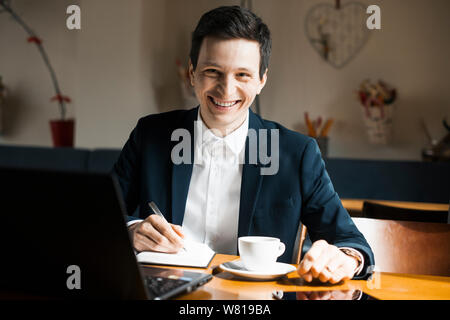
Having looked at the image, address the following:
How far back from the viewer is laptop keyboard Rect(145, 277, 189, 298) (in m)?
0.82

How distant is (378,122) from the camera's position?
368cm

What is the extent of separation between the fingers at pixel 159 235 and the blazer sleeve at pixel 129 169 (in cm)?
45

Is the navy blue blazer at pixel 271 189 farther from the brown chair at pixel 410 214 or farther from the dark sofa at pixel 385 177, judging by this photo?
the dark sofa at pixel 385 177

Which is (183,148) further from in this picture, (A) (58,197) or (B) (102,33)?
(B) (102,33)

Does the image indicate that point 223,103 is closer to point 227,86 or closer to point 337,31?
point 227,86

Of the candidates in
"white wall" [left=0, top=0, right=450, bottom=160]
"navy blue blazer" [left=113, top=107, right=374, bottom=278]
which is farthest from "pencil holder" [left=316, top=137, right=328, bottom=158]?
"navy blue blazer" [left=113, top=107, right=374, bottom=278]

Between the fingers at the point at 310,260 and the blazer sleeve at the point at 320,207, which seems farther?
the blazer sleeve at the point at 320,207

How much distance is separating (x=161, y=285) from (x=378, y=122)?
10.1 feet

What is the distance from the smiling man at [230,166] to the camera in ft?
4.64

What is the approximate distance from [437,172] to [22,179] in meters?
3.05

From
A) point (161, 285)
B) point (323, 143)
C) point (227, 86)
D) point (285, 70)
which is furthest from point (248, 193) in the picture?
point (285, 70)

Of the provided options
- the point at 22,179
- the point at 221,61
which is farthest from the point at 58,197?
the point at 221,61

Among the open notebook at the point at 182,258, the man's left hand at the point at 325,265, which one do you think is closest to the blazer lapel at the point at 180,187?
the open notebook at the point at 182,258
